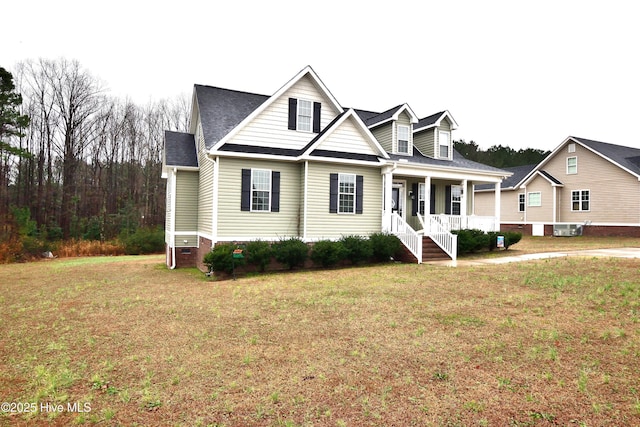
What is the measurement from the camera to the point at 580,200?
2866 centimetres

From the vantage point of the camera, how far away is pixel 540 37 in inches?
685

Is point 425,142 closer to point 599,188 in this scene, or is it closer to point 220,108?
point 220,108

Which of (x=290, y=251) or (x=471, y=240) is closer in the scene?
(x=290, y=251)

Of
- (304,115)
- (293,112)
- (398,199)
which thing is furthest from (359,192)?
(293,112)

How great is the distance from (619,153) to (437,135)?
63.7 ft

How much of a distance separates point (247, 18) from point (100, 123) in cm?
2294

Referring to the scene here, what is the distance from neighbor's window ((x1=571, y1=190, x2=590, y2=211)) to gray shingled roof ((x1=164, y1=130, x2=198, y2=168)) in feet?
92.8

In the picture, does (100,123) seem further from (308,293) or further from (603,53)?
(603,53)

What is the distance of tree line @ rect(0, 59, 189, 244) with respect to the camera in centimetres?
2761

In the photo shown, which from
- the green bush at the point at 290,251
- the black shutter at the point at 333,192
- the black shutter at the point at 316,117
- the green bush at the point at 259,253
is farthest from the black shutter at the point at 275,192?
the black shutter at the point at 316,117

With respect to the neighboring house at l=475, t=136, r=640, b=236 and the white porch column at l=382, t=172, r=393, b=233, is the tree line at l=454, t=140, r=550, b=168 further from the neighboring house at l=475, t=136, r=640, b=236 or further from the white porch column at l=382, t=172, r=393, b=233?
the white porch column at l=382, t=172, r=393, b=233

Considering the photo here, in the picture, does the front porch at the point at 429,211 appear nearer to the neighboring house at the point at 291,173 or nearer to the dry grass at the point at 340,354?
the neighboring house at the point at 291,173

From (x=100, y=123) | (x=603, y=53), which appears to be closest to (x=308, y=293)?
(x=603, y=53)

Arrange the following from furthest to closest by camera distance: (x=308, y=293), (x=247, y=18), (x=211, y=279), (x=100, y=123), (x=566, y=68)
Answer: (x=100, y=123)
(x=566, y=68)
(x=247, y=18)
(x=211, y=279)
(x=308, y=293)
